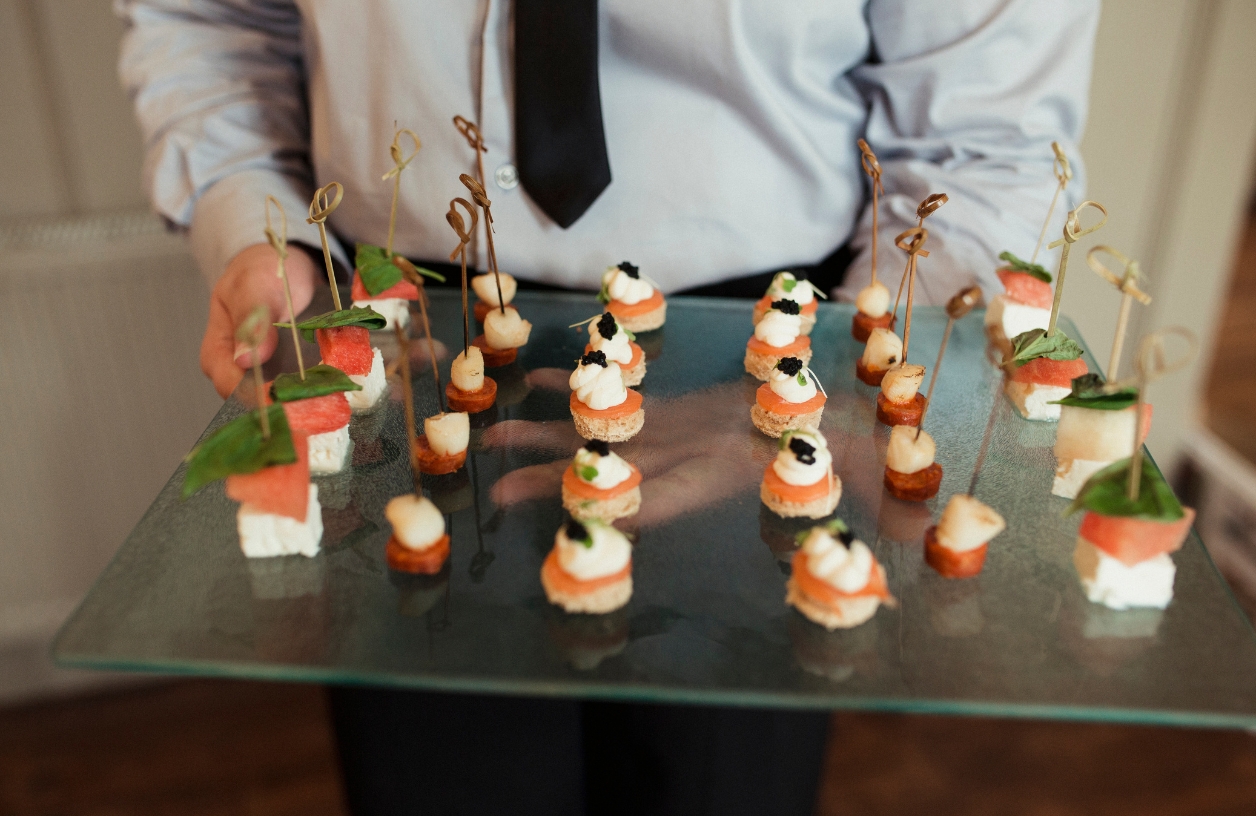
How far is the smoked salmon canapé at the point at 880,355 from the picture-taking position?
117cm

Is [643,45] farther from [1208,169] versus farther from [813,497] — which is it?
[1208,169]

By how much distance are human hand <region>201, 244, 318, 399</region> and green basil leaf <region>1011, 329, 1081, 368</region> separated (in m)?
0.88

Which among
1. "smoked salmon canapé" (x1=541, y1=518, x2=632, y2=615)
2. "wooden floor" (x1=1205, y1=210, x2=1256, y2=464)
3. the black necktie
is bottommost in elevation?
"wooden floor" (x1=1205, y1=210, x2=1256, y2=464)

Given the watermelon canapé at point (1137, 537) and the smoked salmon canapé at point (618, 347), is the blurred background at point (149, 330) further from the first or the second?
the watermelon canapé at point (1137, 537)

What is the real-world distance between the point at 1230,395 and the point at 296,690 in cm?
286

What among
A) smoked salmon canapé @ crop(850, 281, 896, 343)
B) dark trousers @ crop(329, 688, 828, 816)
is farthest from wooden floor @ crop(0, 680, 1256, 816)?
smoked salmon canapé @ crop(850, 281, 896, 343)

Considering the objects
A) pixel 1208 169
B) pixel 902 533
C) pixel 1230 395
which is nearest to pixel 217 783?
pixel 902 533

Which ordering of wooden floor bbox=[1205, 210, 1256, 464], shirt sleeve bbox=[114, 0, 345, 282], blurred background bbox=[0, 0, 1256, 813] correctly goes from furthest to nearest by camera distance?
wooden floor bbox=[1205, 210, 1256, 464], blurred background bbox=[0, 0, 1256, 813], shirt sleeve bbox=[114, 0, 345, 282]

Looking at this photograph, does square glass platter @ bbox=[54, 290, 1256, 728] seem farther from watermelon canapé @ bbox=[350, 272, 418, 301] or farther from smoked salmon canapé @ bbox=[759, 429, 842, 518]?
watermelon canapé @ bbox=[350, 272, 418, 301]

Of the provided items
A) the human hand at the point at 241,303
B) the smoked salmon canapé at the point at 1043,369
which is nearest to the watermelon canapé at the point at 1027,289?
the smoked salmon canapé at the point at 1043,369

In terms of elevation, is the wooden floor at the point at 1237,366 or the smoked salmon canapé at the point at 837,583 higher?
the smoked salmon canapé at the point at 837,583

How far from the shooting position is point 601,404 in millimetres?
1089

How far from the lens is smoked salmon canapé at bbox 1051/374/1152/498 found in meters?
0.95

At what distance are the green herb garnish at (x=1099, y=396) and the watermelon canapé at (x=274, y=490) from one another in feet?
2.41
